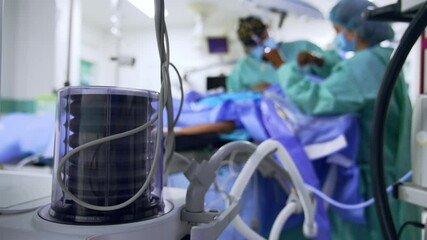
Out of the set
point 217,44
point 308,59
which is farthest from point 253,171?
point 217,44

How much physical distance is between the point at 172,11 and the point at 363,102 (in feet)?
2.71

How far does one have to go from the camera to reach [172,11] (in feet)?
2.25

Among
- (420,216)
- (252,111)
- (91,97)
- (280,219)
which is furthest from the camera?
(252,111)

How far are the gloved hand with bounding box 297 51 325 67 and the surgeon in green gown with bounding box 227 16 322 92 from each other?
10cm

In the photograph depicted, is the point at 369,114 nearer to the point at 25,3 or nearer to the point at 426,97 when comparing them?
the point at 426,97

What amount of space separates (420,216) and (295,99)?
0.59 meters

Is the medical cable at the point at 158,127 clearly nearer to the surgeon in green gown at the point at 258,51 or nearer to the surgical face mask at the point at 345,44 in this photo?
the surgical face mask at the point at 345,44

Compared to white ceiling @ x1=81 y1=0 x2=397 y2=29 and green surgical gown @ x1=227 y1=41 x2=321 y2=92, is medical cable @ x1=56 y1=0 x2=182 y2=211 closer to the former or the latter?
white ceiling @ x1=81 y1=0 x2=397 y2=29

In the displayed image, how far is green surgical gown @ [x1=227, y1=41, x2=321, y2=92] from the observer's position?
1938mm

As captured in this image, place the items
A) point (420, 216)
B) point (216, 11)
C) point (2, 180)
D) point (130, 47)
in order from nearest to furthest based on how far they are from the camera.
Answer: point (2, 180) < point (130, 47) < point (420, 216) < point (216, 11)

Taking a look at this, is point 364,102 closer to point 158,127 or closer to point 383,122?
point 383,122

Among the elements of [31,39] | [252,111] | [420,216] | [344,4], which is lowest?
[420,216]

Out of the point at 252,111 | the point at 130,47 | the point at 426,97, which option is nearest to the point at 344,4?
the point at 252,111

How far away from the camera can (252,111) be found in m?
1.18
